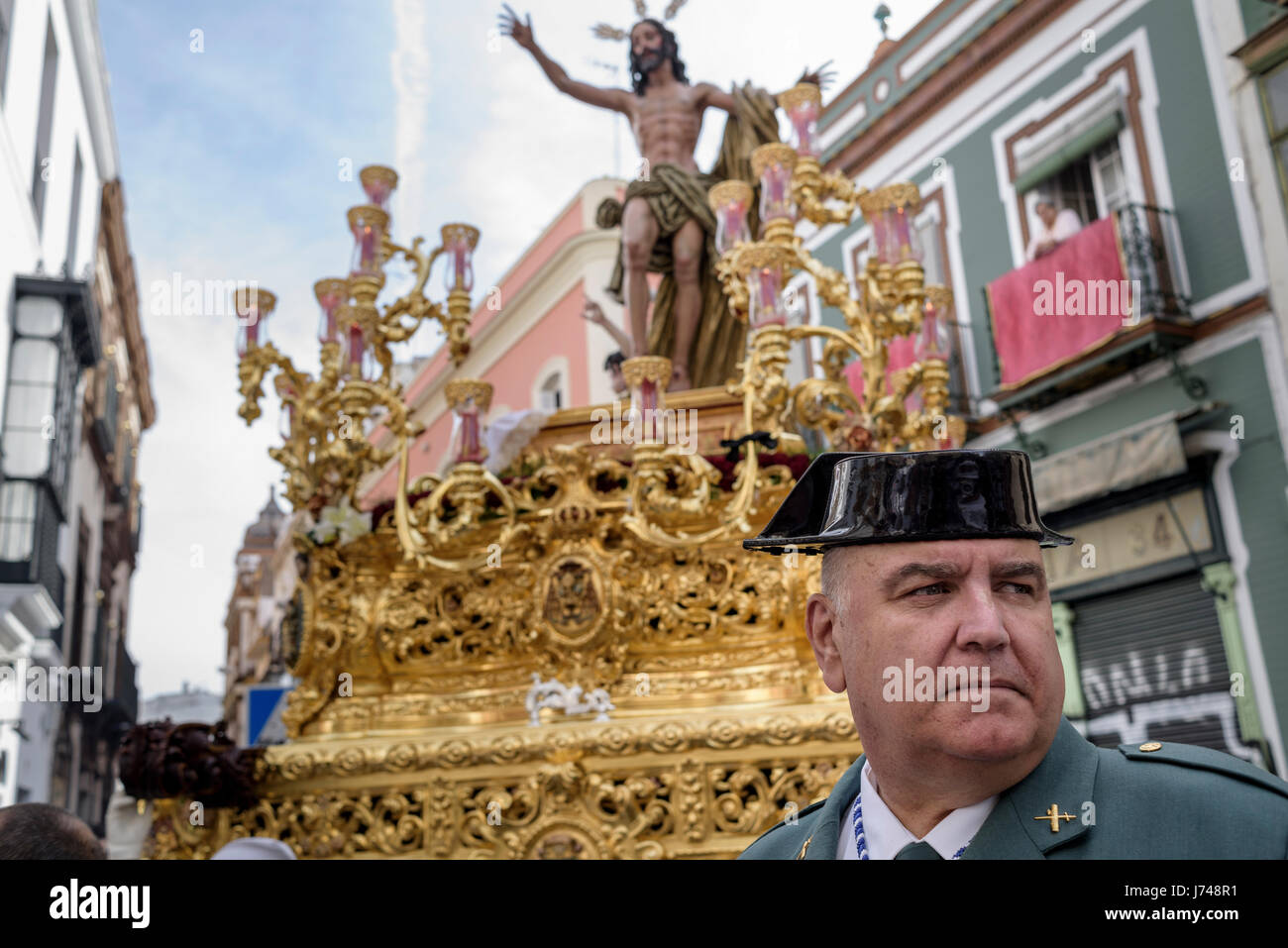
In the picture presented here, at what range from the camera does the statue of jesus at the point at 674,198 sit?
500 centimetres

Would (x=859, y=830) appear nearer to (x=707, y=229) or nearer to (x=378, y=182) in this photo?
(x=378, y=182)

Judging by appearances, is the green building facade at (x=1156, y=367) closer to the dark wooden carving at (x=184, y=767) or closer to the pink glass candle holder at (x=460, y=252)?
the pink glass candle holder at (x=460, y=252)

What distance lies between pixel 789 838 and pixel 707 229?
3.87 metres

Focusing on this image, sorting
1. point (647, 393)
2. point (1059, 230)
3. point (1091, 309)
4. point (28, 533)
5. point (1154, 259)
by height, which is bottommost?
point (647, 393)

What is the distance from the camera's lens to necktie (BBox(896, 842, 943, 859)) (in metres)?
1.16

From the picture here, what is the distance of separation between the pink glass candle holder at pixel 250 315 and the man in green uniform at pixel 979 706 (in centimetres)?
338

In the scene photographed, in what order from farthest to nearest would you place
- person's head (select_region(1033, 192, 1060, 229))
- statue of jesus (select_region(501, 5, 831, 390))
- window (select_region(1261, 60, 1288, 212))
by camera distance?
person's head (select_region(1033, 192, 1060, 229)) < window (select_region(1261, 60, 1288, 212)) < statue of jesus (select_region(501, 5, 831, 390))

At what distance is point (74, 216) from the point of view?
41.5ft

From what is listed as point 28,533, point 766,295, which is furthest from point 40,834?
point 28,533

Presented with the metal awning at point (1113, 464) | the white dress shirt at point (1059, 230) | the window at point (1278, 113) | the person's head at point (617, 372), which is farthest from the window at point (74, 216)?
the window at point (1278, 113)

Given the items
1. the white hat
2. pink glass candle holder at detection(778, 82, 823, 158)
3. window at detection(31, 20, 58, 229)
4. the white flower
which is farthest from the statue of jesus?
window at detection(31, 20, 58, 229)

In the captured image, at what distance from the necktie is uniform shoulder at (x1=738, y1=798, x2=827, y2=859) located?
256mm

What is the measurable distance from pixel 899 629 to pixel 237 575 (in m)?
18.7

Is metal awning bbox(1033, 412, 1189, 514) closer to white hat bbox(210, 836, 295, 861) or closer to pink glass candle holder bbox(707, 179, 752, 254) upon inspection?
pink glass candle holder bbox(707, 179, 752, 254)
